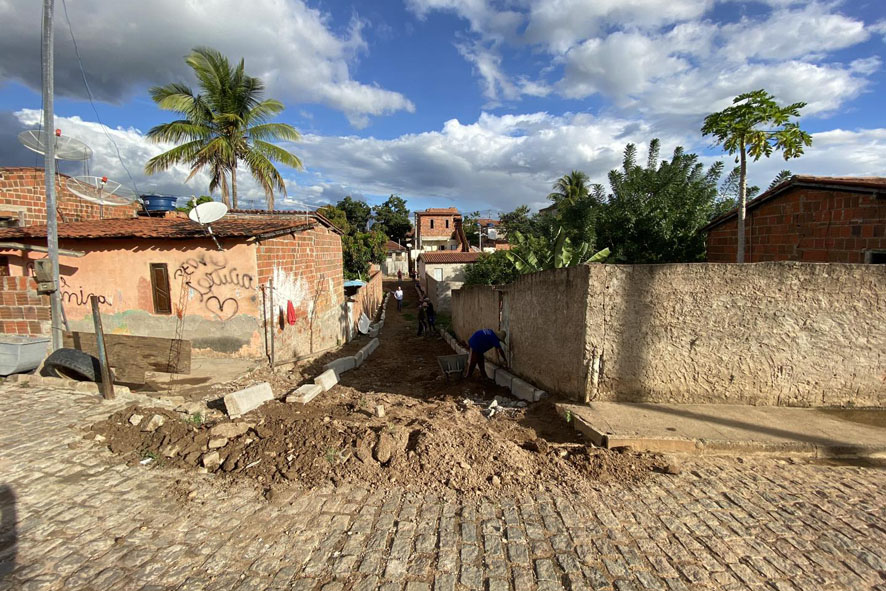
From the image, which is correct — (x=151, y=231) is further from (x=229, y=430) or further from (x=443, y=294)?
(x=443, y=294)

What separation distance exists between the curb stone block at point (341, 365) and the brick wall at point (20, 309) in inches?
237

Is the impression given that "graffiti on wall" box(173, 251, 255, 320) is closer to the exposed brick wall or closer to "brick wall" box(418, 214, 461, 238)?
the exposed brick wall

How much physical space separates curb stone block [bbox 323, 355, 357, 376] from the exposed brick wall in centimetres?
1025

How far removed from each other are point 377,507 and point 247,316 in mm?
6618

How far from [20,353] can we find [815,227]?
15158 mm

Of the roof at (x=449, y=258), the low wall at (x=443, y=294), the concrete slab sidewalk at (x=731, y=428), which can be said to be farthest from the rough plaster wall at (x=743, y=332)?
the roof at (x=449, y=258)

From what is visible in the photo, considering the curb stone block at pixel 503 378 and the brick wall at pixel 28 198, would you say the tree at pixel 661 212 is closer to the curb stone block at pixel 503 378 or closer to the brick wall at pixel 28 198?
the curb stone block at pixel 503 378

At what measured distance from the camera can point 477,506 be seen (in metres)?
3.49

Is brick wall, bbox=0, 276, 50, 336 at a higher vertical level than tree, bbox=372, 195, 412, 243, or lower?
lower

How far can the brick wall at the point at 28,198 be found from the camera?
13.1 metres

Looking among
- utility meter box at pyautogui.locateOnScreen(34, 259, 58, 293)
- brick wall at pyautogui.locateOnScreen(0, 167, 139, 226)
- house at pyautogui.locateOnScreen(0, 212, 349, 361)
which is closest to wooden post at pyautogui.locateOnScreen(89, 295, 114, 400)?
utility meter box at pyautogui.locateOnScreen(34, 259, 58, 293)

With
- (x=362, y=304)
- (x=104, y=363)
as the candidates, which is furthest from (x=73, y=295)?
(x=362, y=304)

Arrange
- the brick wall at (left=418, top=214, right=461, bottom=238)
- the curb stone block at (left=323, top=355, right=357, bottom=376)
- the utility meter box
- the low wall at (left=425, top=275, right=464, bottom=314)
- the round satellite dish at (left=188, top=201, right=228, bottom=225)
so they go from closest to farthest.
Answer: the utility meter box → the round satellite dish at (left=188, top=201, right=228, bottom=225) → the curb stone block at (left=323, top=355, right=357, bottom=376) → the low wall at (left=425, top=275, right=464, bottom=314) → the brick wall at (left=418, top=214, right=461, bottom=238)

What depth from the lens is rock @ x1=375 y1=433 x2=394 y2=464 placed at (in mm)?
4184
